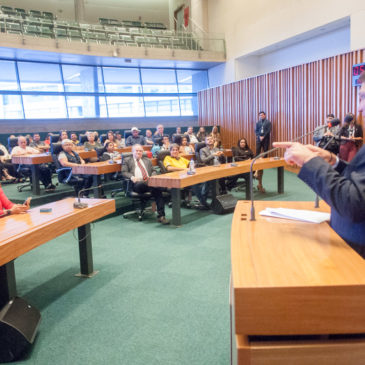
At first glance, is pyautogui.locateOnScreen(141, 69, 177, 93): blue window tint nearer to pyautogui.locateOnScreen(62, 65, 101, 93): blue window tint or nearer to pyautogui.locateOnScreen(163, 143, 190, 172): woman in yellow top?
pyautogui.locateOnScreen(62, 65, 101, 93): blue window tint

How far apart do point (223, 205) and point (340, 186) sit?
4.01m

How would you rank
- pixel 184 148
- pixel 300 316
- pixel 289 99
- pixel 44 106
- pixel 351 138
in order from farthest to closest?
pixel 44 106 → pixel 289 99 → pixel 184 148 → pixel 351 138 → pixel 300 316

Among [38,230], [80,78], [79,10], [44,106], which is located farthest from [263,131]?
[79,10]

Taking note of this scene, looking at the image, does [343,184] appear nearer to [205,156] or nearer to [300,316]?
[300,316]

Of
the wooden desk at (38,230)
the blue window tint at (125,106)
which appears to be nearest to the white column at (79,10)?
the blue window tint at (125,106)

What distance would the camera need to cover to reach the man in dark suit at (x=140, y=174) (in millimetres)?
5043

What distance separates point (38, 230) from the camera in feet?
7.69

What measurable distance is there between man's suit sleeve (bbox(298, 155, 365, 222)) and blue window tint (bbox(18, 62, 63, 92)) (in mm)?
12391

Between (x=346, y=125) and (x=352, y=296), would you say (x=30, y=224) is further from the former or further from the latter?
(x=346, y=125)

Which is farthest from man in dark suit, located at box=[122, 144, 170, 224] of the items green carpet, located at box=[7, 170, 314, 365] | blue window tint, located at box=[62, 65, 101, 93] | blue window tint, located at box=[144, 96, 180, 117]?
blue window tint, located at box=[144, 96, 180, 117]

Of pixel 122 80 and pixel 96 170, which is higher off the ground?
pixel 122 80

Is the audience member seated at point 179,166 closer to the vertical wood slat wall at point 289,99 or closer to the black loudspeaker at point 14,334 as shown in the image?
the black loudspeaker at point 14,334

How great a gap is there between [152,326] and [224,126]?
11337mm

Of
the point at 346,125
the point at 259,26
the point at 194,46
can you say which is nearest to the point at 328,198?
the point at 346,125
